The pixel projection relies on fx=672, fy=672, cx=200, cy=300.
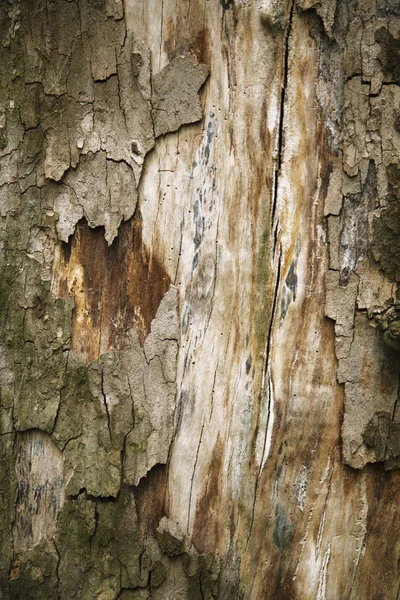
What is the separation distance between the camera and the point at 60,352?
7.84ft

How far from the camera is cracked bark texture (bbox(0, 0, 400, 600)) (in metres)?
2.24

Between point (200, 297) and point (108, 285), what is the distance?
0.33 meters

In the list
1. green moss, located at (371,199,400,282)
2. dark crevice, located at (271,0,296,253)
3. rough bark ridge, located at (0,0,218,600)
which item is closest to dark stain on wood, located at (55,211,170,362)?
rough bark ridge, located at (0,0,218,600)

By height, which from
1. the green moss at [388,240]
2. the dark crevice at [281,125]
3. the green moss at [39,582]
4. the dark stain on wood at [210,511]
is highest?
the dark crevice at [281,125]

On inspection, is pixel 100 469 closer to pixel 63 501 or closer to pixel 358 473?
pixel 63 501

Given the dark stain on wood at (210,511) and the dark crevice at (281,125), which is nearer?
the dark crevice at (281,125)

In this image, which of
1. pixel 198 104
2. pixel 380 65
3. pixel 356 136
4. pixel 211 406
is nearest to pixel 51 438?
pixel 211 406

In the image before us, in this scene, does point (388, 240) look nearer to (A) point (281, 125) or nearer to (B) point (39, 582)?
(A) point (281, 125)

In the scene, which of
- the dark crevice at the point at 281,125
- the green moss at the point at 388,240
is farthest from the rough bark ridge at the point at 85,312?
the green moss at the point at 388,240

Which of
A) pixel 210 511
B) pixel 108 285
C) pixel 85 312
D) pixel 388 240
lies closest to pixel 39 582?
pixel 210 511

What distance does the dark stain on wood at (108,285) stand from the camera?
234cm

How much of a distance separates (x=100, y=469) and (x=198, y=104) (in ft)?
4.31

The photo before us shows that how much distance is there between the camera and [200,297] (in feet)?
7.62

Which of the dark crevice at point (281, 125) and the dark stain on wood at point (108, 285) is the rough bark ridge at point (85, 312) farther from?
the dark crevice at point (281, 125)
